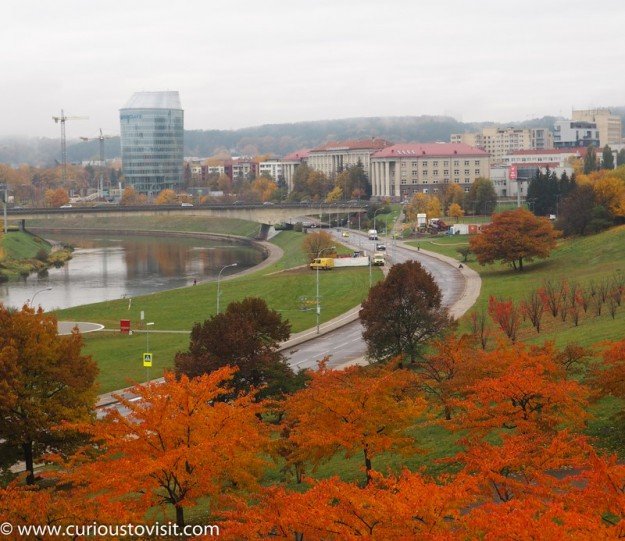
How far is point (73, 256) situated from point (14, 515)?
9668 centimetres

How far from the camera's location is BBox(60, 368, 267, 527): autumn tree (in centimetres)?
1820

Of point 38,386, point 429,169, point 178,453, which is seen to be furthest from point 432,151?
point 178,453

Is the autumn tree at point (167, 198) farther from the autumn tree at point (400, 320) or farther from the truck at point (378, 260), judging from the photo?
the autumn tree at point (400, 320)

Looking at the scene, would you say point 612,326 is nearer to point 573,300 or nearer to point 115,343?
point 573,300

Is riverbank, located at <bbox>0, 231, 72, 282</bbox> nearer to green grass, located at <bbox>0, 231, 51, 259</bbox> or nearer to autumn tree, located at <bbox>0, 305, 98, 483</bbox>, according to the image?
green grass, located at <bbox>0, 231, 51, 259</bbox>

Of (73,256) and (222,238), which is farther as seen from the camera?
(222,238)

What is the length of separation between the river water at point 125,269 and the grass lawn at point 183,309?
5.45 metres

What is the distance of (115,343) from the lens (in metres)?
46.7

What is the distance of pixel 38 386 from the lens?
25969 mm

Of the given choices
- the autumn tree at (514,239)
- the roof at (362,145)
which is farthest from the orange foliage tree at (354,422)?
the roof at (362,145)

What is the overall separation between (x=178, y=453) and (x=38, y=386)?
898 centimetres

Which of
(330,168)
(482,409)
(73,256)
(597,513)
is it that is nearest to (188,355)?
(482,409)

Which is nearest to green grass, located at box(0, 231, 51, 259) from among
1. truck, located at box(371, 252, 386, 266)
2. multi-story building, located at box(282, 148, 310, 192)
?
truck, located at box(371, 252, 386, 266)

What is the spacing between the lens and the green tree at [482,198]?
111500mm
